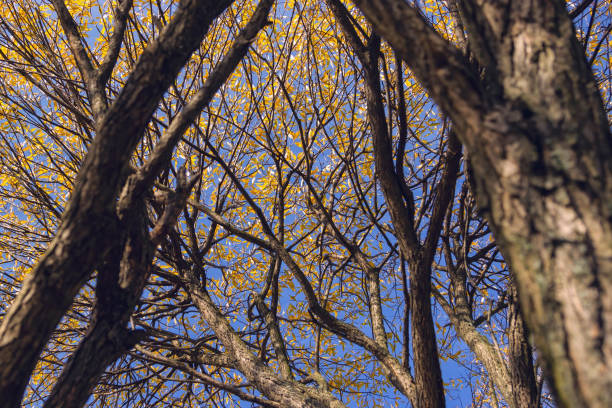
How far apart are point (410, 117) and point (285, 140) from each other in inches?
55.2

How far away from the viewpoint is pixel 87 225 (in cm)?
158

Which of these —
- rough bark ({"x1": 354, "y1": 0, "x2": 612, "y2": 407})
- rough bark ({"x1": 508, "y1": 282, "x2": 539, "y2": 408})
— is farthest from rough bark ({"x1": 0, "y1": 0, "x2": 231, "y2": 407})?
rough bark ({"x1": 508, "y1": 282, "x2": 539, "y2": 408})

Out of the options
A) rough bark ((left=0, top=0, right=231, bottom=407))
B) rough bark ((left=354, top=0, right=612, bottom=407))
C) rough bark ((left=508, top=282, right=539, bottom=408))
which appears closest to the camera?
rough bark ((left=354, top=0, right=612, bottom=407))

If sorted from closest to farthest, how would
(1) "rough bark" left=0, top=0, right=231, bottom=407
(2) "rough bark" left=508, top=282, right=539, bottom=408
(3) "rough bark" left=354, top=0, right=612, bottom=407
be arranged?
1. (3) "rough bark" left=354, top=0, right=612, bottom=407
2. (1) "rough bark" left=0, top=0, right=231, bottom=407
3. (2) "rough bark" left=508, top=282, right=539, bottom=408

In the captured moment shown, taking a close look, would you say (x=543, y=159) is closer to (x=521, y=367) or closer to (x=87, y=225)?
(x=87, y=225)

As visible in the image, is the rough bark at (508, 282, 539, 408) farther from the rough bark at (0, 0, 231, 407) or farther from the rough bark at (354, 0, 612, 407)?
the rough bark at (0, 0, 231, 407)

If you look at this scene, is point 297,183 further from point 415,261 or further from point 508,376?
point 508,376

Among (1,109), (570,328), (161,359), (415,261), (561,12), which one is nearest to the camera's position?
(570,328)

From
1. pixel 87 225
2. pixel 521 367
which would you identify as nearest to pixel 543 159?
pixel 87 225

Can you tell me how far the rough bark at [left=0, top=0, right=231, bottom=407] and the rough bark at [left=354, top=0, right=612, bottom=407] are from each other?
930 millimetres

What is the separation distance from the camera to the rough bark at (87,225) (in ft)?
4.89

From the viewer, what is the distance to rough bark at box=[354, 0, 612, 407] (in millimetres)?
838

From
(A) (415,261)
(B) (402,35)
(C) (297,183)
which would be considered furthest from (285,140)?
(B) (402,35)

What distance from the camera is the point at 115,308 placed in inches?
74.5
